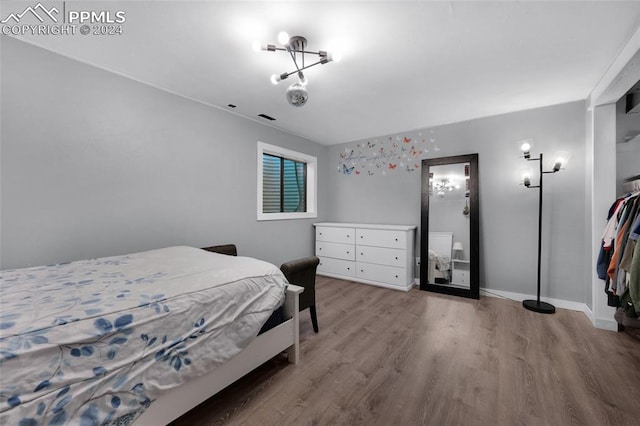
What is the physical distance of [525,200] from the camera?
3.10 metres

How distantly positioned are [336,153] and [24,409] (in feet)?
14.8

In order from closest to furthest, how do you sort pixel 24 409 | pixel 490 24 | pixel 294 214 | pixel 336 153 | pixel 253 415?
pixel 24 409, pixel 253 415, pixel 490 24, pixel 294 214, pixel 336 153

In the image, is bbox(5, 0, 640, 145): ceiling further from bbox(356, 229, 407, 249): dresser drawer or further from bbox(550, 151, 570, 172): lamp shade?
bbox(356, 229, 407, 249): dresser drawer

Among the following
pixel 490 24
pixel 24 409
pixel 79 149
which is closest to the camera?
pixel 24 409

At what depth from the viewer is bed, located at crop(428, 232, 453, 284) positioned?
3475 mm

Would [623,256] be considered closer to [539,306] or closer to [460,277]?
[539,306]

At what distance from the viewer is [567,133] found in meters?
2.89

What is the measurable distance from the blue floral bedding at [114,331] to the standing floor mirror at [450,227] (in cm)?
269

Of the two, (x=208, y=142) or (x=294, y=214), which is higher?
(x=208, y=142)

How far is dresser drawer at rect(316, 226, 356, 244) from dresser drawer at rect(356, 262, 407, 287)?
1.45ft

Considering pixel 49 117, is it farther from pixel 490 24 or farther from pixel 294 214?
pixel 490 24

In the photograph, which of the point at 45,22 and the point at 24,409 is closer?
the point at 24,409

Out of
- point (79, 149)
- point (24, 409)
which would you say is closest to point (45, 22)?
point (79, 149)

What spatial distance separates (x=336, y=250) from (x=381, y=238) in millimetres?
843
